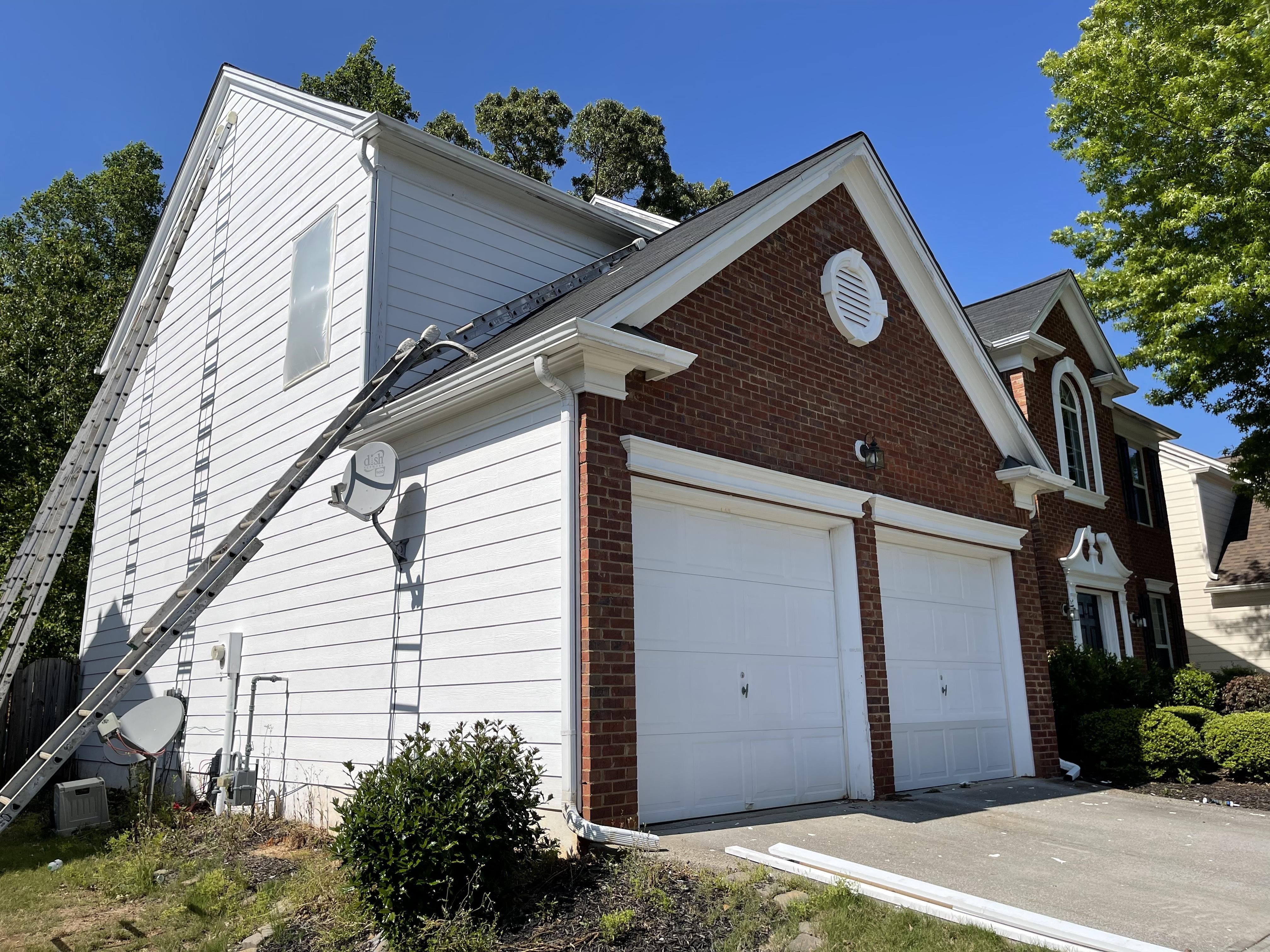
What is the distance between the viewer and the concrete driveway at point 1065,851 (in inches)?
208

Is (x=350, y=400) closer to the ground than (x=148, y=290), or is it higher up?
closer to the ground

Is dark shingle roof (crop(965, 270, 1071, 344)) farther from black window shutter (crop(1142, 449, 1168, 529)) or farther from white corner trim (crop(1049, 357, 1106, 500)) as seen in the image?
black window shutter (crop(1142, 449, 1168, 529))

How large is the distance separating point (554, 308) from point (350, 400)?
2261 mm

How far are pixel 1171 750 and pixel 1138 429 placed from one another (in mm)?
9581

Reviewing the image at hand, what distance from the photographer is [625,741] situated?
21.6ft

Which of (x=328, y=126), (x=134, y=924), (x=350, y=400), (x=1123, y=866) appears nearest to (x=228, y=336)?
(x=328, y=126)

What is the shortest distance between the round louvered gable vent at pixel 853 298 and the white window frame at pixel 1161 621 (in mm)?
11185

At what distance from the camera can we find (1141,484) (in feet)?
61.9

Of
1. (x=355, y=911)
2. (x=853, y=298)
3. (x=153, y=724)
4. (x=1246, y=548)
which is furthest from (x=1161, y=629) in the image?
(x=153, y=724)

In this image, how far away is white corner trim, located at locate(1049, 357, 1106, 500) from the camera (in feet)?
50.8

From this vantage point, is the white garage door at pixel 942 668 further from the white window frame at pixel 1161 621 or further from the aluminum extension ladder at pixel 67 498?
the aluminum extension ladder at pixel 67 498

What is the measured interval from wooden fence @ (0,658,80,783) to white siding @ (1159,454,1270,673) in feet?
74.0

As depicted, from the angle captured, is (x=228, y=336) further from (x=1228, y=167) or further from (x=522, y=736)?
(x=1228, y=167)

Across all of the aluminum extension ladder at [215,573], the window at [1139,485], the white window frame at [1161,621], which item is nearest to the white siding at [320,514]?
the aluminum extension ladder at [215,573]
